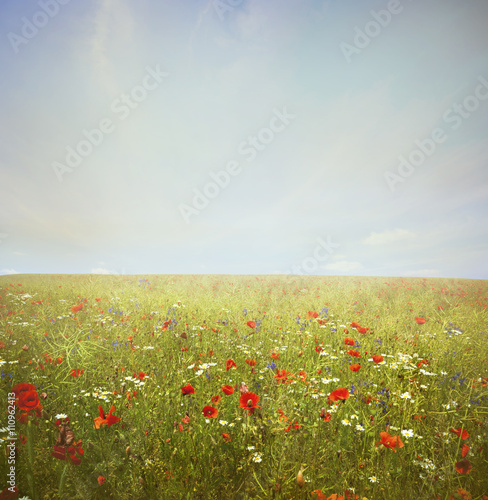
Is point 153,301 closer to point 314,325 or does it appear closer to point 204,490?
point 314,325

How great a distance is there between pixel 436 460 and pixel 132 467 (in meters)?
2.66

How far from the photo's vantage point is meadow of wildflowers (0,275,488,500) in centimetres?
203

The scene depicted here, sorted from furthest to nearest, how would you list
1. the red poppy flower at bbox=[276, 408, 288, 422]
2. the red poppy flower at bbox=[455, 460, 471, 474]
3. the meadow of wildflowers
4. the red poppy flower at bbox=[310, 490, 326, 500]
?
the red poppy flower at bbox=[276, 408, 288, 422]
the meadow of wildflowers
the red poppy flower at bbox=[455, 460, 471, 474]
the red poppy flower at bbox=[310, 490, 326, 500]

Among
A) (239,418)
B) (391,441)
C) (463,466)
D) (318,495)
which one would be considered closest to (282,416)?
(239,418)

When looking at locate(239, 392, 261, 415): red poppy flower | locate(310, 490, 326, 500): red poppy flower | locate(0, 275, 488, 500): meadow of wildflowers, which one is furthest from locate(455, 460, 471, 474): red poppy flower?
locate(239, 392, 261, 415): red poppy flower

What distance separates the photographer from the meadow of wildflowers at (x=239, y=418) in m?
2.03

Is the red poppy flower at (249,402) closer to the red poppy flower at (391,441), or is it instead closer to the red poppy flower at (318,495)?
the red poppy flower at (318,495)

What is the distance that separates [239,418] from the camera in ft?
7.53

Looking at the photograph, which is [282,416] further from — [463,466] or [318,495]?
[463,466]

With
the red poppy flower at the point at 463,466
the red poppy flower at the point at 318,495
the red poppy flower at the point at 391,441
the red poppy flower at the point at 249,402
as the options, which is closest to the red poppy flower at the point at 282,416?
the red poppy flower at the point at 249,402

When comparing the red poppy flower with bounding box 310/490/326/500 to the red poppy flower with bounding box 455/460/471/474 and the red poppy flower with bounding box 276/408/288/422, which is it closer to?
the red poppy flower with bounding box 276/408/288/422

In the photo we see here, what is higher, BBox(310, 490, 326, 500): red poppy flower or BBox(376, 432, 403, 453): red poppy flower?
BBox(376, 432, 403, 453): red poppy flower

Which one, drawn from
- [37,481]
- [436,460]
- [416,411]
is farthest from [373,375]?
[37,481]

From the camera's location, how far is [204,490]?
78.1 inches
